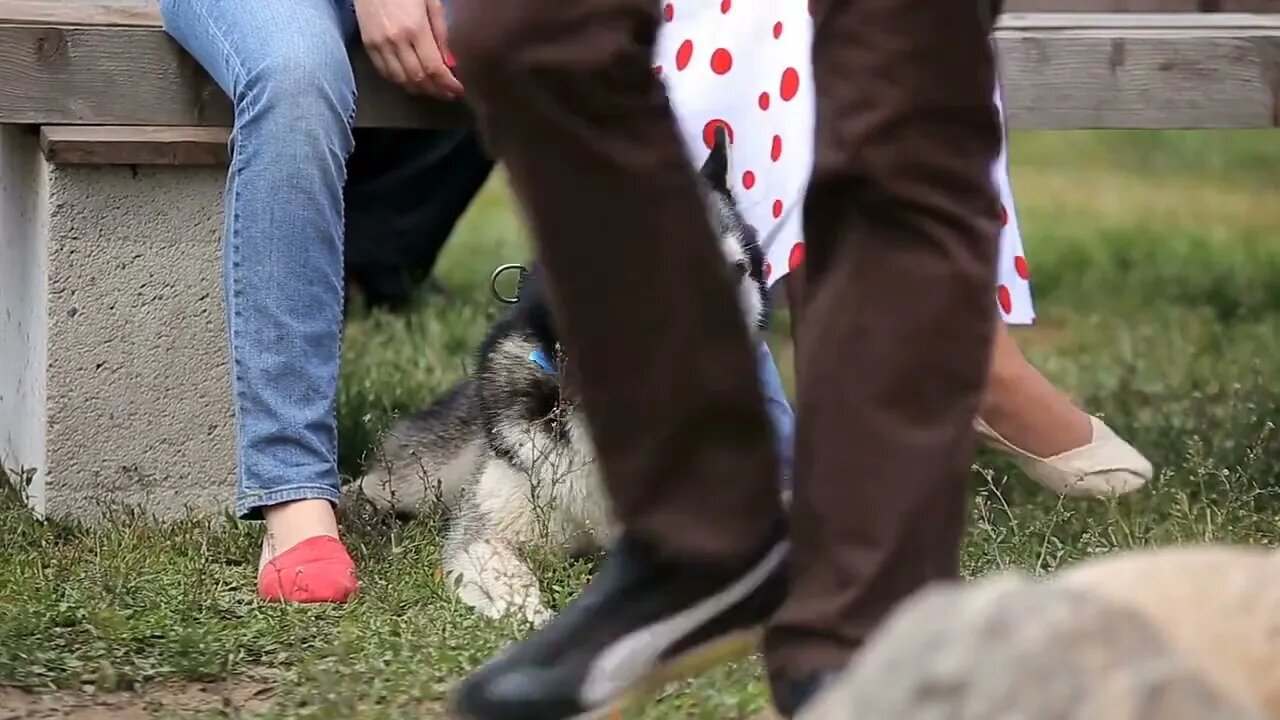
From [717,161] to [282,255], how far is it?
81 centimetres

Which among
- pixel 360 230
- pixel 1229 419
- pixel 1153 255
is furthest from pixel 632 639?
pixel 1153 255

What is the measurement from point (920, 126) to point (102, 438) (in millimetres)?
2119

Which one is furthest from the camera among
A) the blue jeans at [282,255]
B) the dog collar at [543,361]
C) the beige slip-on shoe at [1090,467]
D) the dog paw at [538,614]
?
the beige slip-on shoe at [1090,467]

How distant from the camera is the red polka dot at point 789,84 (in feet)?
10.6

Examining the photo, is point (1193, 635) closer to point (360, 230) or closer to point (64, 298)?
point (64, 298)

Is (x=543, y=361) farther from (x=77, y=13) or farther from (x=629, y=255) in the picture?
(x=629, y=255)

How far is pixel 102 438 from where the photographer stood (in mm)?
3430

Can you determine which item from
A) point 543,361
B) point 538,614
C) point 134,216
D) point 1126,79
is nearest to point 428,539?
point 543,361

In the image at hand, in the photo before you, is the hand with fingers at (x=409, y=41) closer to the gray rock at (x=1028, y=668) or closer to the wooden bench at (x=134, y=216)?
the wooden bench at (x=134, y=216)

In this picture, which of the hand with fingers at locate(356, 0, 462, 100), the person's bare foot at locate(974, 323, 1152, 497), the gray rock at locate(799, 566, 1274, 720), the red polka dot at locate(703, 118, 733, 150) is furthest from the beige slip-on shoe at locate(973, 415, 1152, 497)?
the gray rock at locate(799, 566, 1274, 720)

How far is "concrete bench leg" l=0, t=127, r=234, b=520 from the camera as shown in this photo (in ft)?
11.1

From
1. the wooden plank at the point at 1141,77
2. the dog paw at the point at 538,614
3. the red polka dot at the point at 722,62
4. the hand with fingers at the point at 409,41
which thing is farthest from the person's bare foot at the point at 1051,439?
the hand with fingers at the point at 409,41

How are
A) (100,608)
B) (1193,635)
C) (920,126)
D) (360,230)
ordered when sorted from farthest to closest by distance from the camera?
(360,230)
(100,608)
(920,126)
(1193,635)

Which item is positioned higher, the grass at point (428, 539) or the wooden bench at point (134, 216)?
the wooden bench at point (134, 216)
